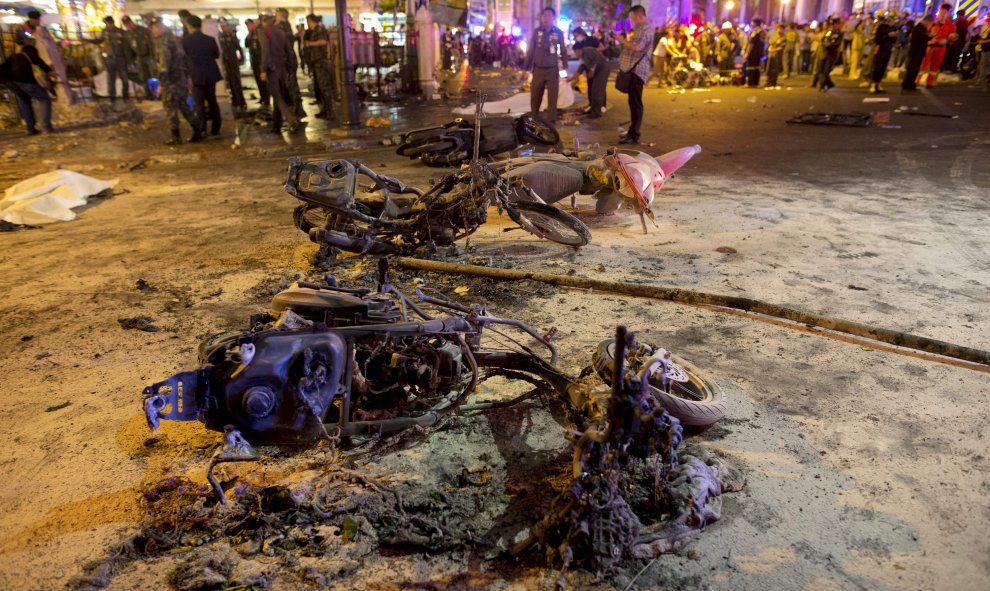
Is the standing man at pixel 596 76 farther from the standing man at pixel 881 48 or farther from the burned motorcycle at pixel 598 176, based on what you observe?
the standing man at pixel 881 48

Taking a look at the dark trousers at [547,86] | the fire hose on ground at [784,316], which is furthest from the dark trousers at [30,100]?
the fire hose on ground at [784,316]

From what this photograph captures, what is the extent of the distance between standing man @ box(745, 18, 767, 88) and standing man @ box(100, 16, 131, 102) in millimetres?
21208

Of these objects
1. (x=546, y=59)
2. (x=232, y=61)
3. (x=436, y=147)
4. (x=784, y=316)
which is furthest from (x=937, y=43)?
(x=784, y=316)

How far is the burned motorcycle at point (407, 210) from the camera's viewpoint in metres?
5.89

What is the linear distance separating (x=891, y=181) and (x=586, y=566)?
30.1ft

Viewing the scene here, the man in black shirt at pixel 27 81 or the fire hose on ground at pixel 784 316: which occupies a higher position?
the man in black shirt at pixel 27 81

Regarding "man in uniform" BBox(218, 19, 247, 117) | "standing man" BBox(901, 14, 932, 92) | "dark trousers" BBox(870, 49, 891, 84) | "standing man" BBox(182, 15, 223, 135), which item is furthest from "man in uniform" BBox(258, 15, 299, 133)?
"standing man" BBox(901, 14, 932, 92)

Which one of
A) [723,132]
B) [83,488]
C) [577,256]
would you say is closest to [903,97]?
[723,132]

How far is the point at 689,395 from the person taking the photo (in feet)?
12.5

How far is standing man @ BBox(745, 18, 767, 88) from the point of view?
2320 cm

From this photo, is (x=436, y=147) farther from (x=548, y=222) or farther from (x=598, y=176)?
(x=548, y=222)

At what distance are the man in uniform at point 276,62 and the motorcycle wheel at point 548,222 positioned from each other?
948 cm

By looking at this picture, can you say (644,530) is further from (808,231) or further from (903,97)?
(903,97)

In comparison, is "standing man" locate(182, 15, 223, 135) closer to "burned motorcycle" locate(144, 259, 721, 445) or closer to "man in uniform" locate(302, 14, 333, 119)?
"man in uniform" locate(302, 14, 333, 119)
